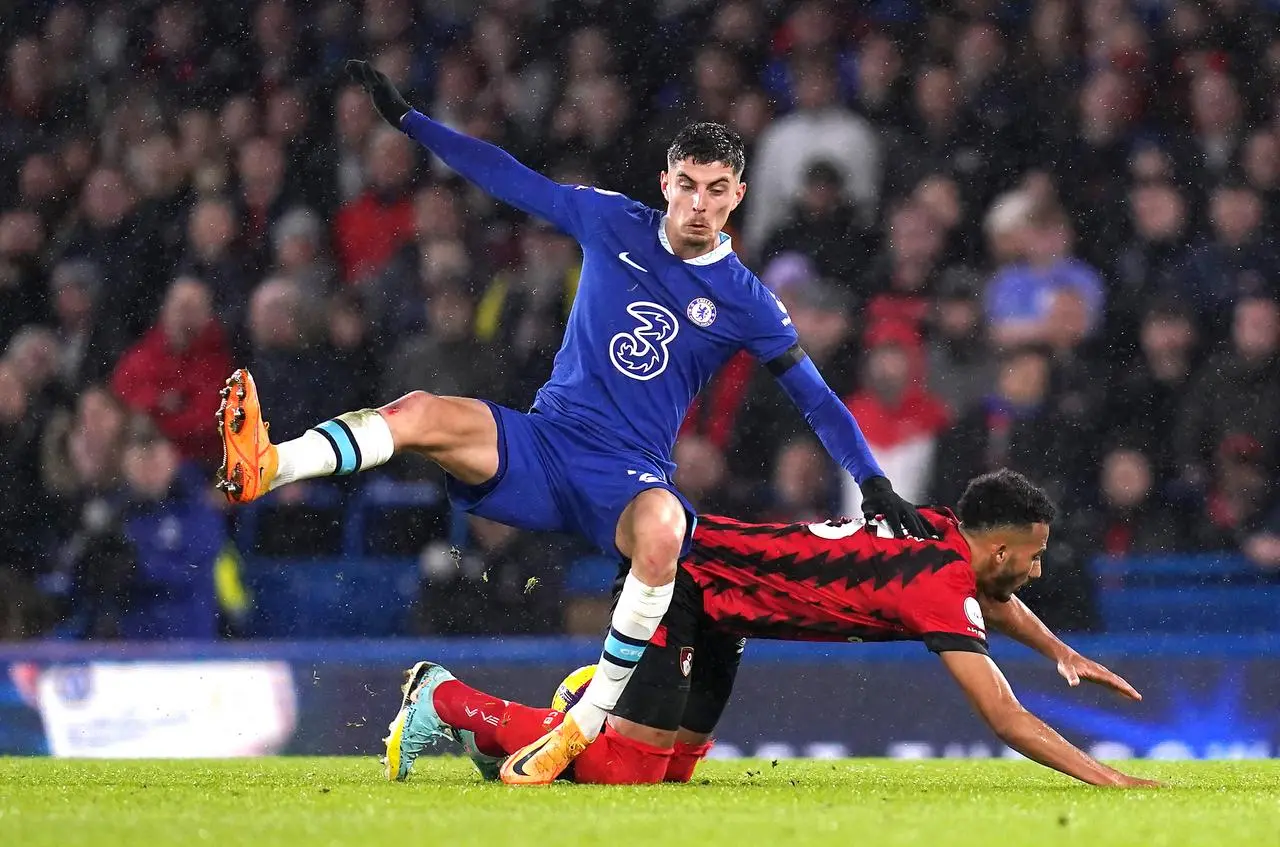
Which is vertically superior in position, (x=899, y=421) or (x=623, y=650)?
(x=899, y=421)

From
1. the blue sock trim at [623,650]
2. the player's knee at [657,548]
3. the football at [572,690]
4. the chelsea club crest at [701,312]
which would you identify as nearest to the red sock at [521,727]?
the football at [572,690]

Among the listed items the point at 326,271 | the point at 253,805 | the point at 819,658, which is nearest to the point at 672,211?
the point at 253,805

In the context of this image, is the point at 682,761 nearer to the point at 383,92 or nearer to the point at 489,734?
the point at 489,734

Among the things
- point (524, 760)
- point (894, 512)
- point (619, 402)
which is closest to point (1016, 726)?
point (894, 512)

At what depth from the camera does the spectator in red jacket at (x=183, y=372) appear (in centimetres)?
859

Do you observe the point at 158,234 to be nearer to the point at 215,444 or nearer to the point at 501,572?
the point at 215,444

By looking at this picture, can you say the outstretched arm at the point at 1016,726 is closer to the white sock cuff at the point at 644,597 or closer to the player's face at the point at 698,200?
the white sock cuff at the point at 644,597

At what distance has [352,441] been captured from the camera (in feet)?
15.8

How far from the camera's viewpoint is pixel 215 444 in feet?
28.1

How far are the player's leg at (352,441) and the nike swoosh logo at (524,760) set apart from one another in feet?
2.39

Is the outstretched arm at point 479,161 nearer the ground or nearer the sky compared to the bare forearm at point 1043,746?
nearer the sky

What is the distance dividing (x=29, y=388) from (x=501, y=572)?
263 centimetres

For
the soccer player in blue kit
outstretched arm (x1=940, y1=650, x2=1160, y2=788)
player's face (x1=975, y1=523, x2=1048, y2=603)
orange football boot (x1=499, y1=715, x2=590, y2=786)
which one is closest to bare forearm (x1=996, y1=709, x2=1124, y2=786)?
outstretched arm (x1=940, y1=650, x2=1160, y2=788)

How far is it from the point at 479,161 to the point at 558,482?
953 mm
